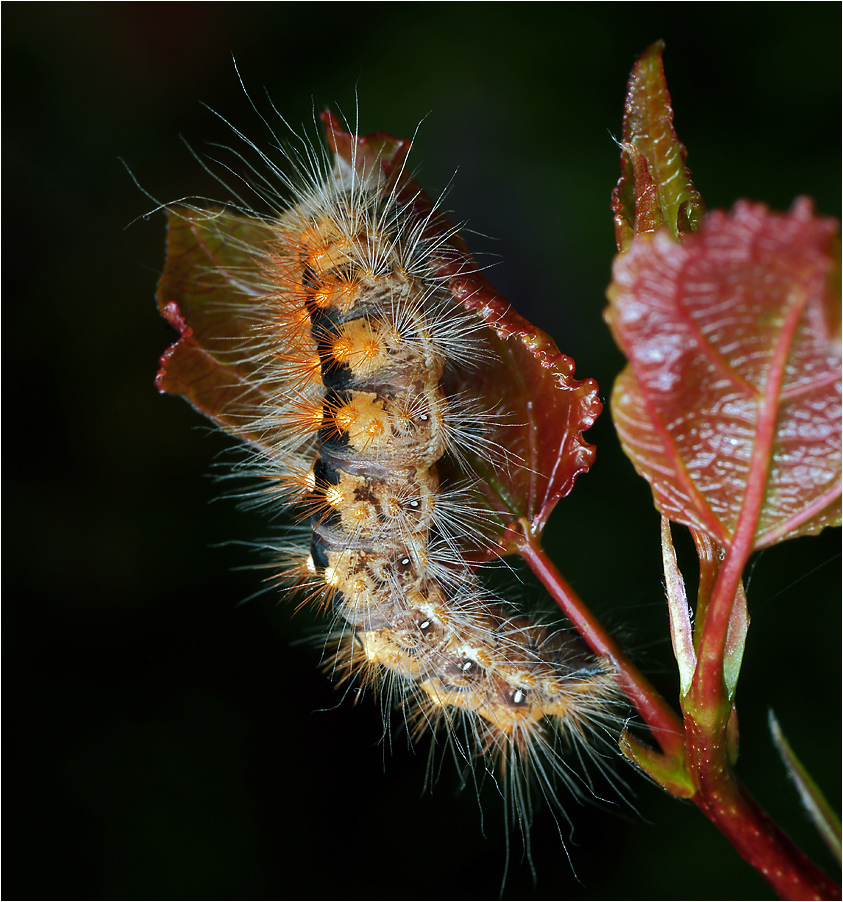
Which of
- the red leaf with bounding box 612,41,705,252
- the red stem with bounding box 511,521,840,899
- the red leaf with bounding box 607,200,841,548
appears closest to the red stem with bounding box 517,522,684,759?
the red stem with bounding box 511,521,840,899

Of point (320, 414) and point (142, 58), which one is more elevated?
point (142, 58)

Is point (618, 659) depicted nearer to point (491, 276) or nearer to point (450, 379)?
point (450, 379)

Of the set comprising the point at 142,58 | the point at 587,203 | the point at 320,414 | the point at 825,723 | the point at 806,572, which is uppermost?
the point at 142,58

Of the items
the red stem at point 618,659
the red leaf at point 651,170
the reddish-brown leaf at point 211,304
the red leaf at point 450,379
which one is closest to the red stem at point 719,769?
the red stem at point 618,659

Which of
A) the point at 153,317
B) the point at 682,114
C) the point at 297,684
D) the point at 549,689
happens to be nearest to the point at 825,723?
the point at 549,689

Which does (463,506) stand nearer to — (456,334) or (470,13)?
(456,334)

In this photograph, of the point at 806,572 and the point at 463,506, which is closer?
the point at 463,506

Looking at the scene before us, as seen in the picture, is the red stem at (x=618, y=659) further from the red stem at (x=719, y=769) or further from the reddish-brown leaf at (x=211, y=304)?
the reddish-brown leaf at (x=211, y=304)
